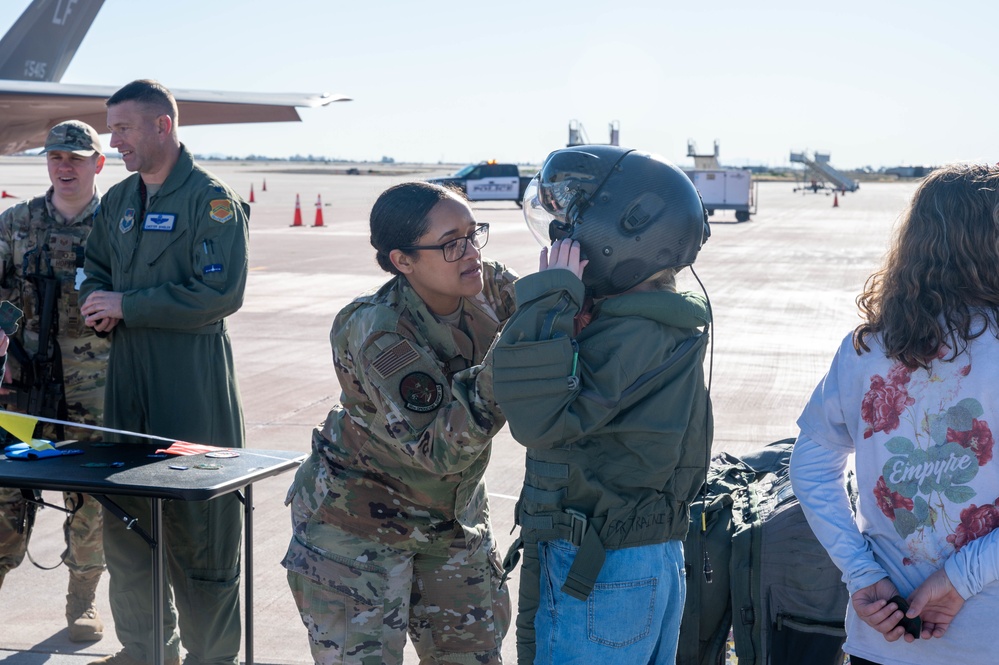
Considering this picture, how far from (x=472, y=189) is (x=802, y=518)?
131 feet

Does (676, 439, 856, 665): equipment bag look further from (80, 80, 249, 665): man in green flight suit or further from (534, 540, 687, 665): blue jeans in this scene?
(80, 80, 249, 665): man in green flight suit

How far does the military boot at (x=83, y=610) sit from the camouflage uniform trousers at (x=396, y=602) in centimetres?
204

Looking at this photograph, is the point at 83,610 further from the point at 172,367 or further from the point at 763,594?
the point at 763,594

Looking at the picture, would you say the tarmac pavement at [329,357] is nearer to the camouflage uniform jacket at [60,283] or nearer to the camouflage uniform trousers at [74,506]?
the camouflage uniform trousers at [74,506]

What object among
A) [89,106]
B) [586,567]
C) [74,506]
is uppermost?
[89,106]

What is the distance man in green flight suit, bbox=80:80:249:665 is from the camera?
3.68 meters

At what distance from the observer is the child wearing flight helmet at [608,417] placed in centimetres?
206

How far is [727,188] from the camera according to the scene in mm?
34562

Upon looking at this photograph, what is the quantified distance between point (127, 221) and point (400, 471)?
1.81m

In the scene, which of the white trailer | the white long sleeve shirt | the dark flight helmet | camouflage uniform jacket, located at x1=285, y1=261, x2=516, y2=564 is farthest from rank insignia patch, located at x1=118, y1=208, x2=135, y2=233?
the white trailer

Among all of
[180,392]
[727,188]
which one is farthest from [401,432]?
[727,188]

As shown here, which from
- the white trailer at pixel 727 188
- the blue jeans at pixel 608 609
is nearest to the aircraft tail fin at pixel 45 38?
the blue jeans at pixel 608 609

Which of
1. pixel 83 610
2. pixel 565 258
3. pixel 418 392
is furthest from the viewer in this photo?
pixel 83 610

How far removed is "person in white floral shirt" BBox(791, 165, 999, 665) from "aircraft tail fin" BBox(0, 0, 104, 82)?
16804 mm
